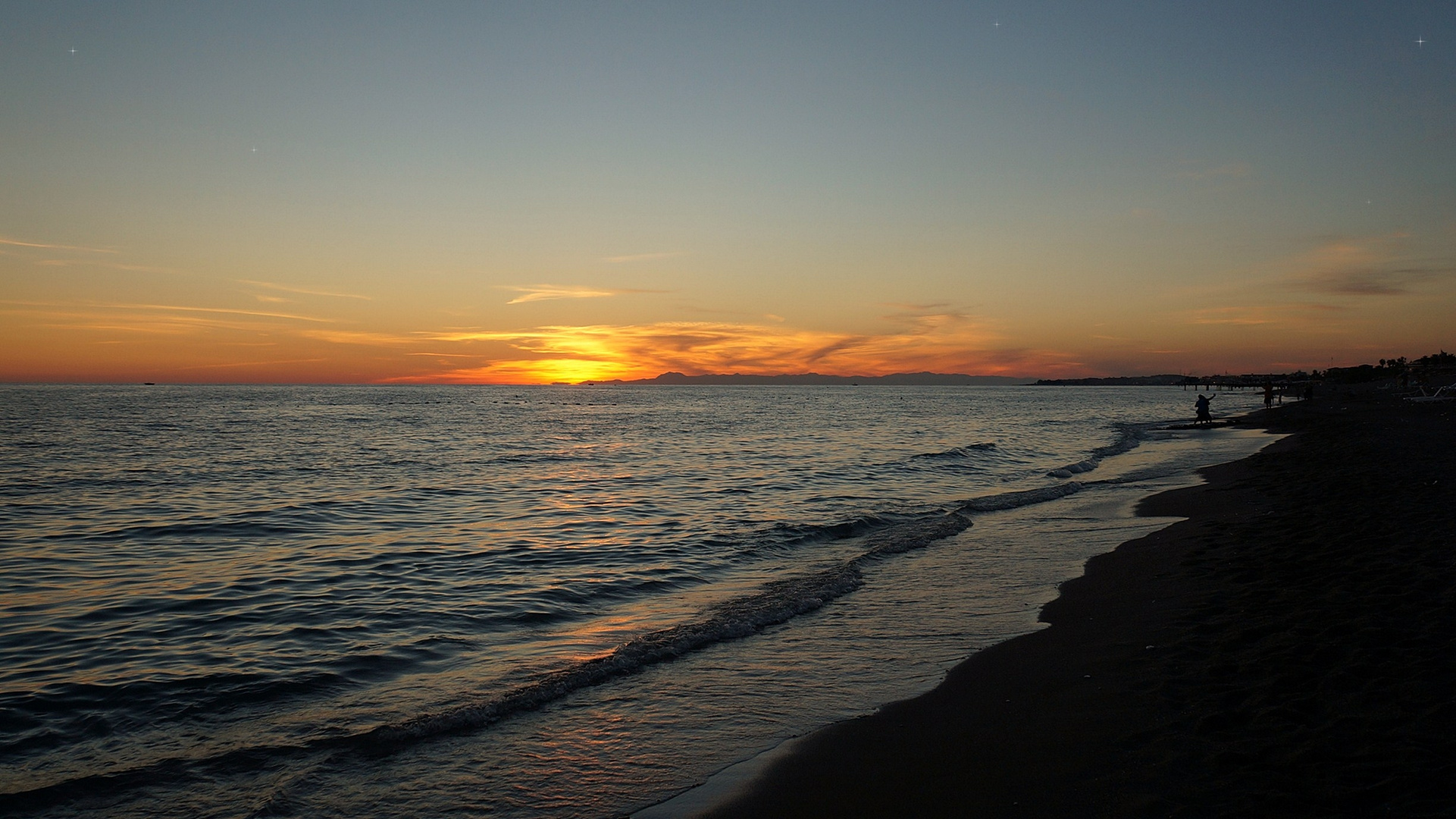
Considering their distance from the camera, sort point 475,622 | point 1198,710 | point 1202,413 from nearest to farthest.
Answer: point 1198,710 → point 475,622 → point 1202,413

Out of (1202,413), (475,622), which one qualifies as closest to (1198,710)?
(475,622)

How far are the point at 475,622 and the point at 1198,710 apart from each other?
8.48 m

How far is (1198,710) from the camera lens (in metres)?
6.11

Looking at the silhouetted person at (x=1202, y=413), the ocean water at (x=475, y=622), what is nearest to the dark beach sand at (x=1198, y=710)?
the ocean water at (x=475, y=622)

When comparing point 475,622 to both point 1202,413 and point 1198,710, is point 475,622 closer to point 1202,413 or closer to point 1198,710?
point 1198,710

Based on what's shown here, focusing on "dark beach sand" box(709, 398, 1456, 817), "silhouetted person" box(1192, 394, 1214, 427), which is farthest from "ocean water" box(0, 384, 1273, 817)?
"silhouetted person" box(1192, 394, 1214, 427)

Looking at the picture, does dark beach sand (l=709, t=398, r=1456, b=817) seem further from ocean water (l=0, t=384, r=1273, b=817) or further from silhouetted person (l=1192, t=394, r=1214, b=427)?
silhouetted person (l=1192, t=394, r=1214, b=427)

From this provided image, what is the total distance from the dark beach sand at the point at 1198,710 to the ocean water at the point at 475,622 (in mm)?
745

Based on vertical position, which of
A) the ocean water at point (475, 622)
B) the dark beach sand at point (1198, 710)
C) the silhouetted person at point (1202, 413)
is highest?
the silhouetted person at point (1202, 413)

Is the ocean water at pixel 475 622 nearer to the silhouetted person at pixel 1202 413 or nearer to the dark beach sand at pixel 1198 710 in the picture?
the dark beach sand at pixel 1198 710

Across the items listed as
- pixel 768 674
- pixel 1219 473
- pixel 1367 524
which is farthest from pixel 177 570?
pixel 1219 473

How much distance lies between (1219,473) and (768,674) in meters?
22.4

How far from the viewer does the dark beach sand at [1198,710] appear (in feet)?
16.0

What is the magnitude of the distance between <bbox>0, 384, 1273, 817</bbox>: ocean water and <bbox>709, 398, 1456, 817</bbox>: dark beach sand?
29.3 inches
